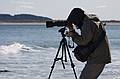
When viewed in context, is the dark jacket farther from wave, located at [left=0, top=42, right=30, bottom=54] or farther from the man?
wave, located at [left=0, top=42, right=30, bottom=54]

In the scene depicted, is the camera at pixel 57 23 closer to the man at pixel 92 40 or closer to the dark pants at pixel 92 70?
the man at pixel 92 40

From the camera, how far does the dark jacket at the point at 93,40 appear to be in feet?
20.5

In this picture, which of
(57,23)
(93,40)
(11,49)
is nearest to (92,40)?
(93,40)

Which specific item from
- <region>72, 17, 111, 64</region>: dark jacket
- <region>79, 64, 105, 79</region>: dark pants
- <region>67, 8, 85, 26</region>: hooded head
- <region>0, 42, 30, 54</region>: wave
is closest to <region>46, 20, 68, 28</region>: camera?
<region>67, 8, 85, 26</region>: hooded head

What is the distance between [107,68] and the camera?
1647cm

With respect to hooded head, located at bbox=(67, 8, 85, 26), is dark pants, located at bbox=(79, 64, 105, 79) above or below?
below

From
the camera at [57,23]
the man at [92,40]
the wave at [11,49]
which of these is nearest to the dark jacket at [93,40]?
the man at [92,40]

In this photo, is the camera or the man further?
the camera

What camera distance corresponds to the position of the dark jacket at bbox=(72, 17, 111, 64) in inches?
246

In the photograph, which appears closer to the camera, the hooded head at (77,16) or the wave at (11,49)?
the hooded head at (77,16)

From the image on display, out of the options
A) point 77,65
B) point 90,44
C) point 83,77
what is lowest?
point 77,65

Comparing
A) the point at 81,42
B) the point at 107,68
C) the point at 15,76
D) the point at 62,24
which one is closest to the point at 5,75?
the point at 15,76

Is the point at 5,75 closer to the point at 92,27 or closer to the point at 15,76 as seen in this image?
the point at 15,76

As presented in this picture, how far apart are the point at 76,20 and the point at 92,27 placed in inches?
9.8
